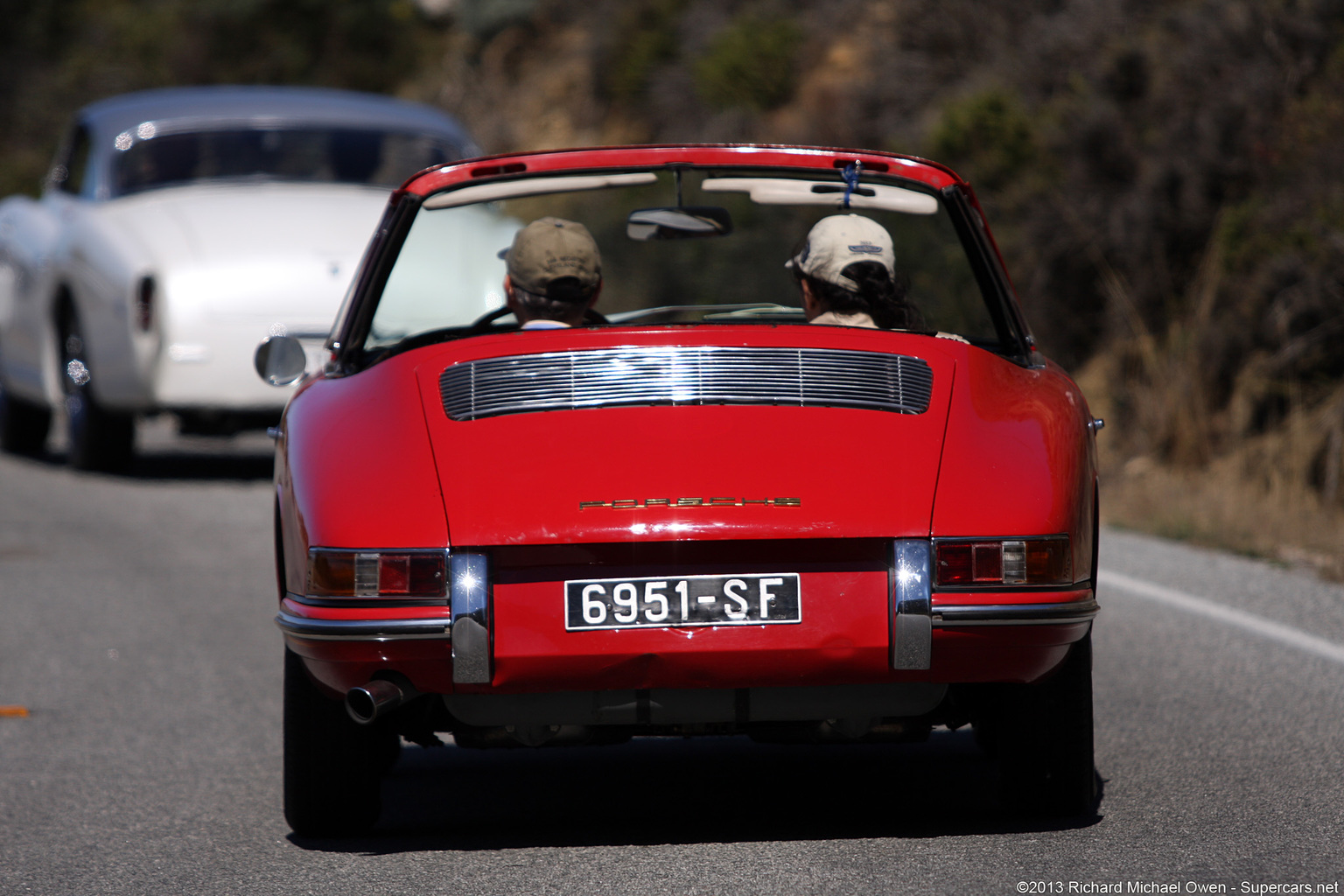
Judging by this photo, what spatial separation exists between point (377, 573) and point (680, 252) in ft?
48.4

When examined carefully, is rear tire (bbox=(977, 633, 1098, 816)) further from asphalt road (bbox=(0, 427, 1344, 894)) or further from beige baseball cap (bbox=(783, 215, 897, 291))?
beige baseball cap (bbox=(783, 215, 897, 291))

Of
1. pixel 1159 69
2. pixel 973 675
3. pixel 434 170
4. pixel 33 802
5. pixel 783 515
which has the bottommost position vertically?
pixel 33 802

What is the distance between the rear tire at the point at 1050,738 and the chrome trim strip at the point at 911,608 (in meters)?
0.55

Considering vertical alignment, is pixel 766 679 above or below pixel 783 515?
below

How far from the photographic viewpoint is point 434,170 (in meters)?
4.84

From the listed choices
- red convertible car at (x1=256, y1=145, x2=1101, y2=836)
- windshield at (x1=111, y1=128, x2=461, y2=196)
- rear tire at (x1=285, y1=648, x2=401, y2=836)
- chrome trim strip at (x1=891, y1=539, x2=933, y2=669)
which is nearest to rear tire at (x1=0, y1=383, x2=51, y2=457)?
windshield at (x1=111, y1=128, x2=461, y2=196)

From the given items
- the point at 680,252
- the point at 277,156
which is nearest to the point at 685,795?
the point at 277,156

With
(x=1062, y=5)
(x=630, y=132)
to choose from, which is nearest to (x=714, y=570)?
(x=1062, y=5)

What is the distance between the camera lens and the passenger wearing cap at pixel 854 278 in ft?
15.7

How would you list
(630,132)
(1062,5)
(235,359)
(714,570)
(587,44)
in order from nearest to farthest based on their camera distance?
1. (714,570)
2. (235,359)
3. (1062,5)
4. (630,132)
5. (587,44)

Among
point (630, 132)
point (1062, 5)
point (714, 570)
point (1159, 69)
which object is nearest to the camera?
point (714, 570)

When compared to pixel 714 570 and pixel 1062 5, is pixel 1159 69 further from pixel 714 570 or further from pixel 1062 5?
pixel 714 570

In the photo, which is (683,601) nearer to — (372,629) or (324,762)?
(372,629)

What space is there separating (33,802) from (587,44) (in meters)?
27.8
